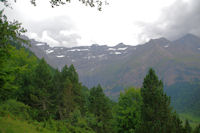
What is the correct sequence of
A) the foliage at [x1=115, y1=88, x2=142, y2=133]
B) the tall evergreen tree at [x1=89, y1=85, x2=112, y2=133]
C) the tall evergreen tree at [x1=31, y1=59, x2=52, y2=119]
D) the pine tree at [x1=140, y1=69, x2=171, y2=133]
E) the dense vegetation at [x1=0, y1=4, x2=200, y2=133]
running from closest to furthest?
the dense vegetation at [x1=0, y1=4, x2=200, y2=133]
the pine tree at [x1=140, y1=69, x2=171, y2=133]
the foliage at [x1=115, y1=88, x2=142, y2=133]
the tall evergreen tree at [x1=31, y1=59, x2=52, y2=119]
the tall evergreen tree at [x1=89, y1=85, x2=112, y2=133]

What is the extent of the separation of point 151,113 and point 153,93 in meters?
3.26

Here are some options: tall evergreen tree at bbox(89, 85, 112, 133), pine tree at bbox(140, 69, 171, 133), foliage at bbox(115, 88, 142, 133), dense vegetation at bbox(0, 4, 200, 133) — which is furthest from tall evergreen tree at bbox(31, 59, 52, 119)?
pine tree at bbox(140, 69, 171, 133)

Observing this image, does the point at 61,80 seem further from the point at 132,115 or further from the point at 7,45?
the point at 7,45

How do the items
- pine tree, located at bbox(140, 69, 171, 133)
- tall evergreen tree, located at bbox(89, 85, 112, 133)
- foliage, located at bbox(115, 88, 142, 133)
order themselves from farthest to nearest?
tall evergreen tree, located at bbox(89, 85, 112, 133) → foliage, located at bbox(115, 88, 142, 133) → pine tree, located at bbox(140, 69, 171, 133)

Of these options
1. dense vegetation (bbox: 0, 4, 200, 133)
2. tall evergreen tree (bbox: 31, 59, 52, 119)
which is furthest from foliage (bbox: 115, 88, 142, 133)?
tall evergreen tree (bbox: 31, 59, 52, 119)

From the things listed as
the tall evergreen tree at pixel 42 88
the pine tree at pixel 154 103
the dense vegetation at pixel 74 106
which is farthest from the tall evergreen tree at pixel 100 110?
the pine tree at pixel 154 103

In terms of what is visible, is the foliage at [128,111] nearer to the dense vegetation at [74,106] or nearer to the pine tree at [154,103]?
the dense vegetation at [74,106]

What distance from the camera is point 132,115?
91.8 feet

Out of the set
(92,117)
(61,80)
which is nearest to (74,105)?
(92,117)

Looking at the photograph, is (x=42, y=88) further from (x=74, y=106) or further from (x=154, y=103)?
(x=154, y=103)

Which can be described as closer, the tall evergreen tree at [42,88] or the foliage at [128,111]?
the foliage at [128,111]

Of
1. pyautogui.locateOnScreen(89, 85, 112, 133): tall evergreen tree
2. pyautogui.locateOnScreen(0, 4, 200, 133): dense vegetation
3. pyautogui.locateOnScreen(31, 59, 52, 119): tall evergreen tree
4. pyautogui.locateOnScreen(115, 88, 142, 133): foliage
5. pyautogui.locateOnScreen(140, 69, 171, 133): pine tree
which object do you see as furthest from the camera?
pyautogui.locateOnScreen(89, 85, 112, 133): tall evergreen tree

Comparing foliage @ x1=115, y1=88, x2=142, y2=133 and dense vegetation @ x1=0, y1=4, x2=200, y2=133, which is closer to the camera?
dense vegetation @ x1=0, y1=4, x2=200, y2=133

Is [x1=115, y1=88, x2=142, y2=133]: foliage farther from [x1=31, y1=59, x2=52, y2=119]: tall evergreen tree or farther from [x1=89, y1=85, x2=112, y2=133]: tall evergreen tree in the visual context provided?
[x1=31, y1=59, x2=52, y2=119]: tall evergreen tree
